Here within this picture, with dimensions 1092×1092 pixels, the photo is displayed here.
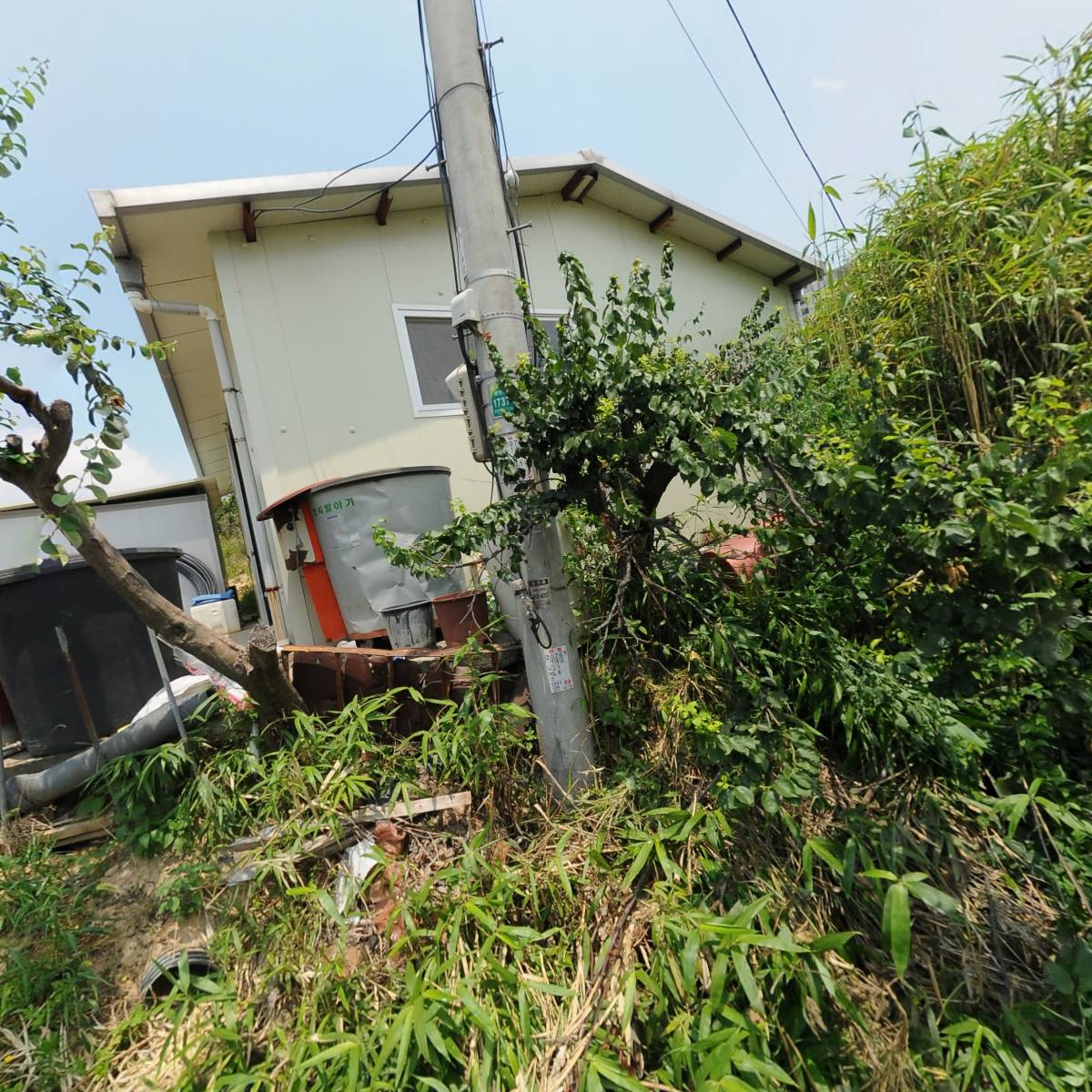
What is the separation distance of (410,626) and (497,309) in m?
1.79

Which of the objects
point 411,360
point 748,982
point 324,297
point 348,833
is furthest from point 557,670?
point 324,297

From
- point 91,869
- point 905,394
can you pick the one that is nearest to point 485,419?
point 905,394

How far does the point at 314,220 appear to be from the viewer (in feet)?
14.9

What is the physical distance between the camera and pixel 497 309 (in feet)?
8.20

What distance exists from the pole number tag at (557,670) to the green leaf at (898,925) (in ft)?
4.25

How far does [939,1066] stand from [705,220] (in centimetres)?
691

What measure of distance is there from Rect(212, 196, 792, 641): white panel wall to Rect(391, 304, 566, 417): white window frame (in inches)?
1.6

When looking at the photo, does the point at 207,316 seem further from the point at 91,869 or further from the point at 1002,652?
the point at 1002,652

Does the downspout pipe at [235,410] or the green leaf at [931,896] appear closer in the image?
the green leaf at [931,896]

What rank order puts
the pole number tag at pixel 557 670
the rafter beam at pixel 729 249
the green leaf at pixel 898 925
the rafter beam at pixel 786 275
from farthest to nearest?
the rafter beam at pixel 786 275 < the rafter beam at pixel 729 249 < the pole number tag at pixel 557 670 < the green leaf at pixel 898 925

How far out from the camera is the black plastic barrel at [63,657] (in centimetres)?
285

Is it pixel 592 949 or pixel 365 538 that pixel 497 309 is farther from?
pixel 592 949

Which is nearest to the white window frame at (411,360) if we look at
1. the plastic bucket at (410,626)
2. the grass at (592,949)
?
the plastic bucket at (410,626)

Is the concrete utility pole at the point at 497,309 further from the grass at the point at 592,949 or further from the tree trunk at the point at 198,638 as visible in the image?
the tree trunk at the point at 198,638
